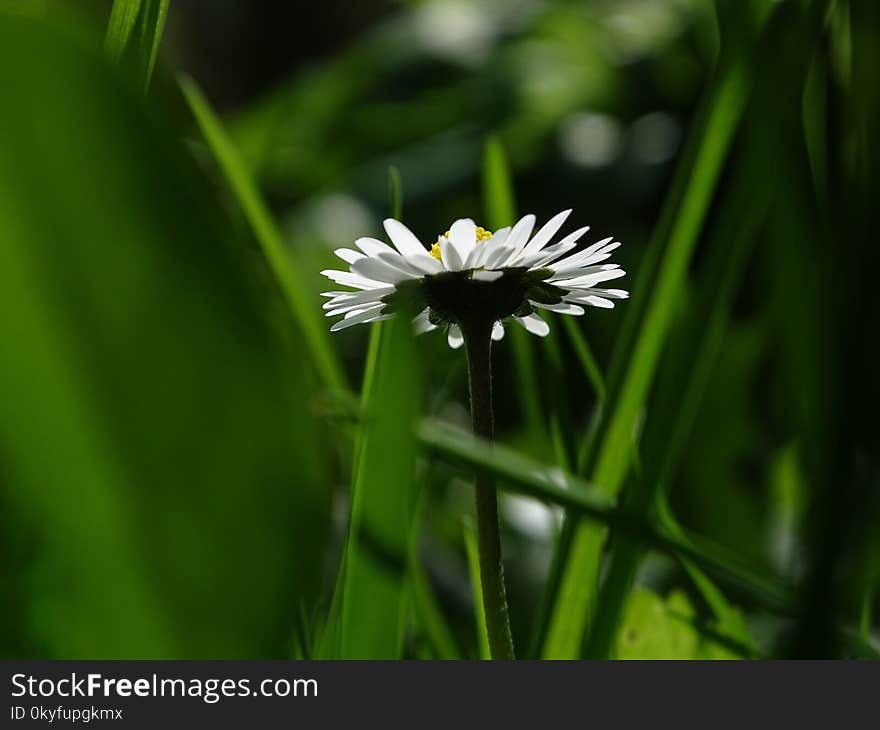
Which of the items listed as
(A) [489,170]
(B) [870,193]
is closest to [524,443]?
(A) [489,170]

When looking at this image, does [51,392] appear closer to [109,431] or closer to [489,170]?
[109,431]

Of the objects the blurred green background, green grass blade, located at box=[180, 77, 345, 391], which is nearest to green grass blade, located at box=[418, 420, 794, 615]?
the blurred green background

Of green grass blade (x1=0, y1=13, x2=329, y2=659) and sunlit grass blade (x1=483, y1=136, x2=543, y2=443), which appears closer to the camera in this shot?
green grass blade (x1=0, y1=13, x2=329, y2=659)

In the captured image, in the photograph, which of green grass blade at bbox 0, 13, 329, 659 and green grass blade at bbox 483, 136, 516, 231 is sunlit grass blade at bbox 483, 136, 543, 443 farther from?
green grass blade at bbox 0, 13, 329, 659

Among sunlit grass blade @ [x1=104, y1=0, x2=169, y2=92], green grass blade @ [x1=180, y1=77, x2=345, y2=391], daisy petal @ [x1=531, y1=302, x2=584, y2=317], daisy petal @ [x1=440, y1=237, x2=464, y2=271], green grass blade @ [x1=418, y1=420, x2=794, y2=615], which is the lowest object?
green grass blade @ [x1=418, y1=420, x2=794, y2=615]

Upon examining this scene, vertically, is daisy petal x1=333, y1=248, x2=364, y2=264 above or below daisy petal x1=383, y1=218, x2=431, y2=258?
below

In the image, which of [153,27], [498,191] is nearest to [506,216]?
[498,191]

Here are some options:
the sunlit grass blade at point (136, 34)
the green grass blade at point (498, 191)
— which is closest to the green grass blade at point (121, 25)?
the sunlit grass blade at point (136, 34)
